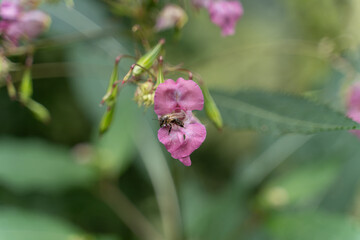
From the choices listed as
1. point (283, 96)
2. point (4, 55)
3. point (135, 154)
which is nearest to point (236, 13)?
point (283, 96)

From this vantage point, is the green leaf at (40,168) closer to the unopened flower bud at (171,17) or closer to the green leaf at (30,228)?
→ the green leaf at (30,228)

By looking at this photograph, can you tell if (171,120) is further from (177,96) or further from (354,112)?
(354,112)

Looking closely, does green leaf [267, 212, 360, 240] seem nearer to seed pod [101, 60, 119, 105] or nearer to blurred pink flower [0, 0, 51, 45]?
seed pod [101, 60, 119, 105]

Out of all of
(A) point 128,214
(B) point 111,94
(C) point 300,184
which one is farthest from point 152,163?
(B) point 111,94

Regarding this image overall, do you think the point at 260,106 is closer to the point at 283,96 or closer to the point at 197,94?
the point at 283,96

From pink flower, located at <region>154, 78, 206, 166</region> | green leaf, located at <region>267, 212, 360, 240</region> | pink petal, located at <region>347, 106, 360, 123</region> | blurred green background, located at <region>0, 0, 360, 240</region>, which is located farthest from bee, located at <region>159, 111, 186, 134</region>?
green leaf, located at <region>267, 212, 360, 240</region>
